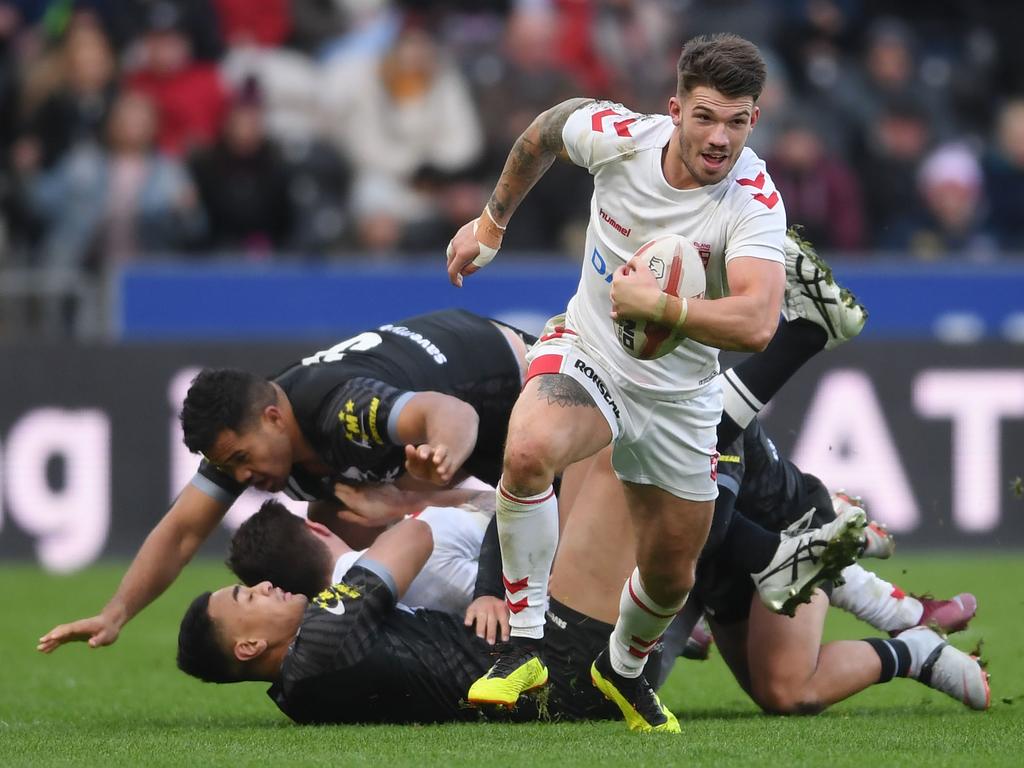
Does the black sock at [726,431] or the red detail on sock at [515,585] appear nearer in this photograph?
the red detail on sock at [515,585]

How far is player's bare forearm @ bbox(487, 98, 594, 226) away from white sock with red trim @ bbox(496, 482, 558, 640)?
1169mm

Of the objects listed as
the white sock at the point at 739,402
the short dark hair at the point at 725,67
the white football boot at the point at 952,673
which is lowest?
the white football boot at the point at 952,673

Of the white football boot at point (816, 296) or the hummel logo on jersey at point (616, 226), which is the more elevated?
the hummel logo on jersey at point (616, 226)

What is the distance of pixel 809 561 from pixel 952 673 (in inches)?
31.4

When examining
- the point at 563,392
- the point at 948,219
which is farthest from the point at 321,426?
the point at 948,219

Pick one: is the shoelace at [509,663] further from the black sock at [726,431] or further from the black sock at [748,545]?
the black sock at [726,431]

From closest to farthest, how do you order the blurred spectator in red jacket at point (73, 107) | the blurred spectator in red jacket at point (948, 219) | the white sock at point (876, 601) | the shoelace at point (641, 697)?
1. the shoelace at point (641, 697)
2. the white sock at point (876, 601)
3. the blurred spectator in red jacket at point (73, 107)
4. the blurred spectator in red jacket at point (948, 219)

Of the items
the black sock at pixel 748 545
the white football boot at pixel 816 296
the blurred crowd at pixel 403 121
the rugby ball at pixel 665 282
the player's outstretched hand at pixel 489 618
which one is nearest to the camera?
the rugby ball at pixel 665 282

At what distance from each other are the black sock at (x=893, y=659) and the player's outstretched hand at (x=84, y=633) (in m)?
2.79

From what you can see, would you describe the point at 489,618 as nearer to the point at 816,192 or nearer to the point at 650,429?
the point at 650,429

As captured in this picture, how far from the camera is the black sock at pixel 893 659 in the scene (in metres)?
6.59

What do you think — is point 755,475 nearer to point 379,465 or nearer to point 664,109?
point 379,465

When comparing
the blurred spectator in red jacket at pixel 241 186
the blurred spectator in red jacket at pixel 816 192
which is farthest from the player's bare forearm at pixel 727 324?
the blurred spectator in red jacket at pixel 241 186

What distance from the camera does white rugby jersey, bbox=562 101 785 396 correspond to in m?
5.67
